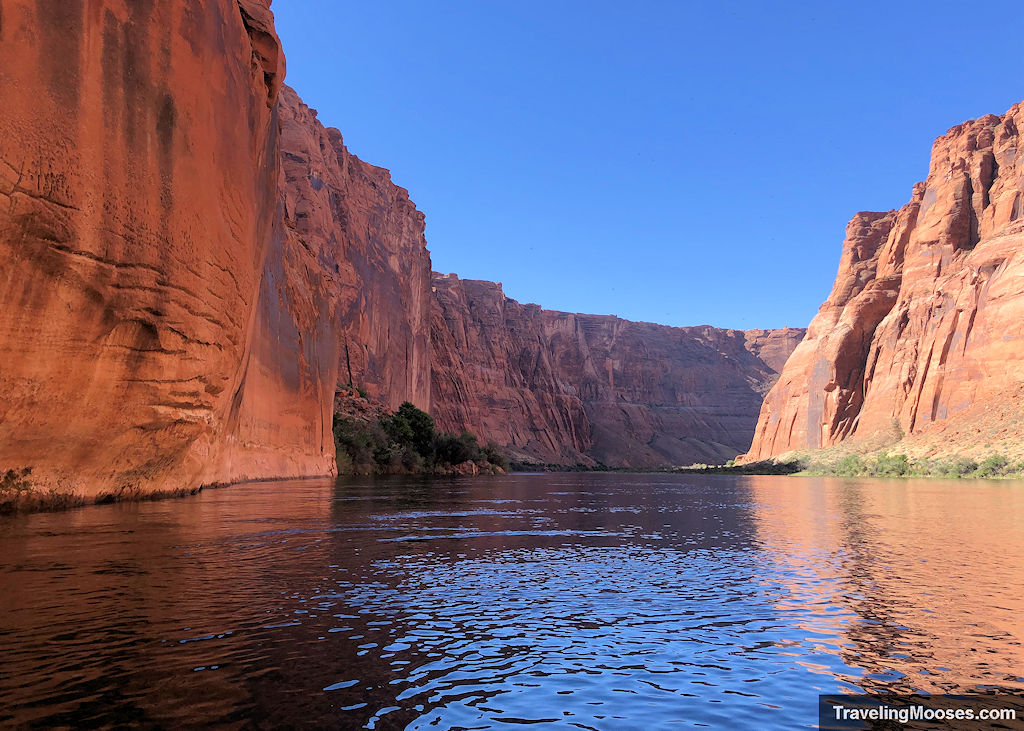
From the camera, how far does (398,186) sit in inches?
3831

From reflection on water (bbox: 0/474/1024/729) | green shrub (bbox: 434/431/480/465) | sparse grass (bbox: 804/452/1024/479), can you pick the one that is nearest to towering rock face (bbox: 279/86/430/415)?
green shrub (bbox: 434/431/480/465)

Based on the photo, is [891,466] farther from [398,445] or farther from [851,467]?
[398,445]

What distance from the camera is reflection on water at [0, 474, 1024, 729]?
4402mm

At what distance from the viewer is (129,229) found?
45.5 ft

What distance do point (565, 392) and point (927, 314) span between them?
95118mm

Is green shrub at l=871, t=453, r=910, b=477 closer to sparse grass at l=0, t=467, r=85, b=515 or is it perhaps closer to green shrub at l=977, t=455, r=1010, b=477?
green shrub at l=977, t=455, r=1010, b=477

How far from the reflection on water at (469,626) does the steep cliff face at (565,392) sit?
4285 inches

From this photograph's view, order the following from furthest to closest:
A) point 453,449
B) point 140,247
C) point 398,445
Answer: point 453,449 < point 398,445 < point 140,247

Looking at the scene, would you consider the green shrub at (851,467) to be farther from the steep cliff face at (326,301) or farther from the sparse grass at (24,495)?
the sparse grass at (24,495)

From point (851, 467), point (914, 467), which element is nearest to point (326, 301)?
point (914, 467)

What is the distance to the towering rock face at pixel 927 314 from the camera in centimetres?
6794

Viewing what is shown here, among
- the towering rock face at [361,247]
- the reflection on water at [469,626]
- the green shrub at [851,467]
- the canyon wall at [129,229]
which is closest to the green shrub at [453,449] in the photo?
the towering rock face at [361,247]

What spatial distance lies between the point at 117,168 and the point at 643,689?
14145mm

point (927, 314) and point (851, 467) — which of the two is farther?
point (927, 314)
